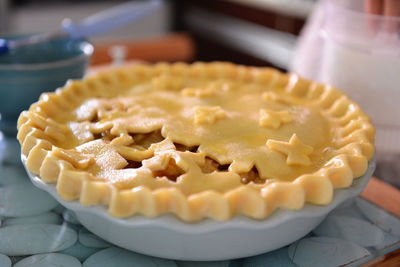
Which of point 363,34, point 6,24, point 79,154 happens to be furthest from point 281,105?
point 6,24

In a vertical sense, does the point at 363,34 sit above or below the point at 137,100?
A: above

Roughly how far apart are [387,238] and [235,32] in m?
2.35

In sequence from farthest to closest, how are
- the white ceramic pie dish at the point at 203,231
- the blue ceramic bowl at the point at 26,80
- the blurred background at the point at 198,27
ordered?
the blurred background at the point at 198,27 → the blue ceramic bowl at the point at 26,80 → the white ceramic pie dish at the point at 203,231

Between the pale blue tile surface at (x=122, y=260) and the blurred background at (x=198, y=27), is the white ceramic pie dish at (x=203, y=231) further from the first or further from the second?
the blurred background at (x=198, y=27)

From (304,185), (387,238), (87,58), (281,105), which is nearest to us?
(304,185)

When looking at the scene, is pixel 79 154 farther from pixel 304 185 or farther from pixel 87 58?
pixel 87 58

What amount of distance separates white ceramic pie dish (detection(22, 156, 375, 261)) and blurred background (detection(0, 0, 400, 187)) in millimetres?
1078

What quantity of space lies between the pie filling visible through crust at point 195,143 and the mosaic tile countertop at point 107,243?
10 cm

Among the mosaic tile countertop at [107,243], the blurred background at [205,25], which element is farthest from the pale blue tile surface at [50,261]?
the blurred background at [205,25]

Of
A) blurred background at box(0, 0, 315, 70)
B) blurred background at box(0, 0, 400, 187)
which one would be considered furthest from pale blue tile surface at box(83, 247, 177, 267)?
blurred background at box(0, 0, 315, 70)

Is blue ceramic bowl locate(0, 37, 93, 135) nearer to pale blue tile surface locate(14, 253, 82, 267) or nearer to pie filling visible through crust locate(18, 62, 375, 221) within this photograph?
pie filling visible through crust locate(18, 62, 375, 221)

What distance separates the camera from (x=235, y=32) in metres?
2.81

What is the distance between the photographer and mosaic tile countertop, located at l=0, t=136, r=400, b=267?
1.76ft

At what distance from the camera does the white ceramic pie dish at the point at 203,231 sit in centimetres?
46
